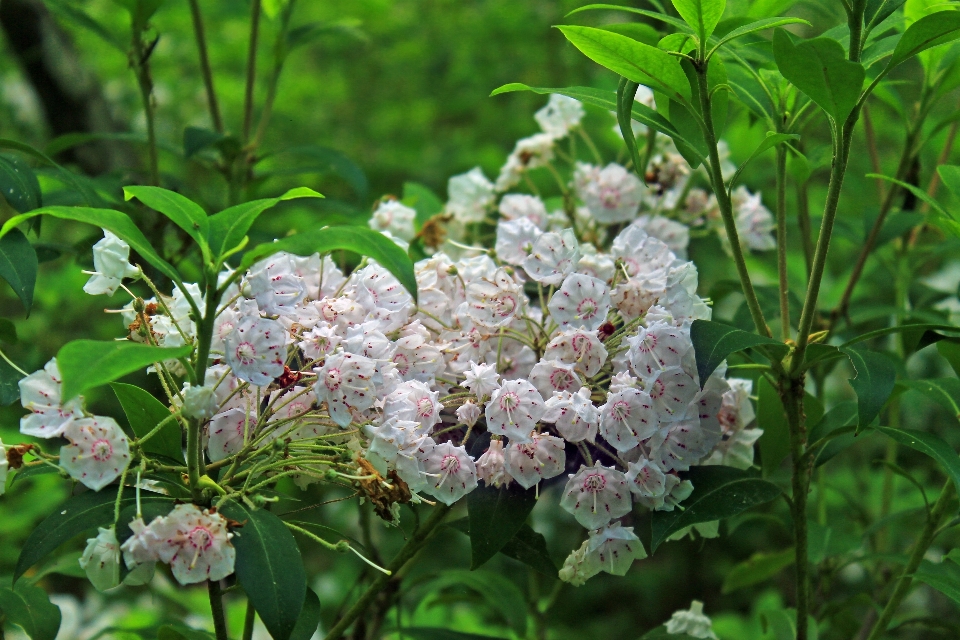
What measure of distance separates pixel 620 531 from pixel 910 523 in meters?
1.91

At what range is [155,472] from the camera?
107cm

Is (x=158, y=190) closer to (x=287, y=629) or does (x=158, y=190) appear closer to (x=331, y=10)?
(x=287, y=629)

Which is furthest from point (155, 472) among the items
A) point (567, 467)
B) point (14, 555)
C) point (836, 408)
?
point (14, 555)

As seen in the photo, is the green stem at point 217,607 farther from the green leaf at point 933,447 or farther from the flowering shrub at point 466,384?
the green leaf at point 933,447

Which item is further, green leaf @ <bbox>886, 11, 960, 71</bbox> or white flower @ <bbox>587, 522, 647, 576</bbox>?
white flower @ <bbox>587, 522, 647, 576</bbox>

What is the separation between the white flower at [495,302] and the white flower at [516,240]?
0.06m

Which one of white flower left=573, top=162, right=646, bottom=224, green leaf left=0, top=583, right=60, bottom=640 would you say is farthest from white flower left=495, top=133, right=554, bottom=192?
green leaf left=0, top=583, right=60, bottom=640

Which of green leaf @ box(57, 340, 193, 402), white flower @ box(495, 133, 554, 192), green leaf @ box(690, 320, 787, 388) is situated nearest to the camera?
green leaf @ box(57, 340, 193, 402)

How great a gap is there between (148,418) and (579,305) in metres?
0.58

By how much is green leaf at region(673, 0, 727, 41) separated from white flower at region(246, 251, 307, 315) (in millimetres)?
589

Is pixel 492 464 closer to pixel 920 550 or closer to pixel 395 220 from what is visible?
pixel 395 220

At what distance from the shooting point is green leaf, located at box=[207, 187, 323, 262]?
1.01m

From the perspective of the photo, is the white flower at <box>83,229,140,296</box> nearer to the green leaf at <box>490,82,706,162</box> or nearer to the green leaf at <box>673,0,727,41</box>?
the green leaf at <box>490,82,706,162</box>

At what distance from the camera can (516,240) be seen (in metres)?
1.35
